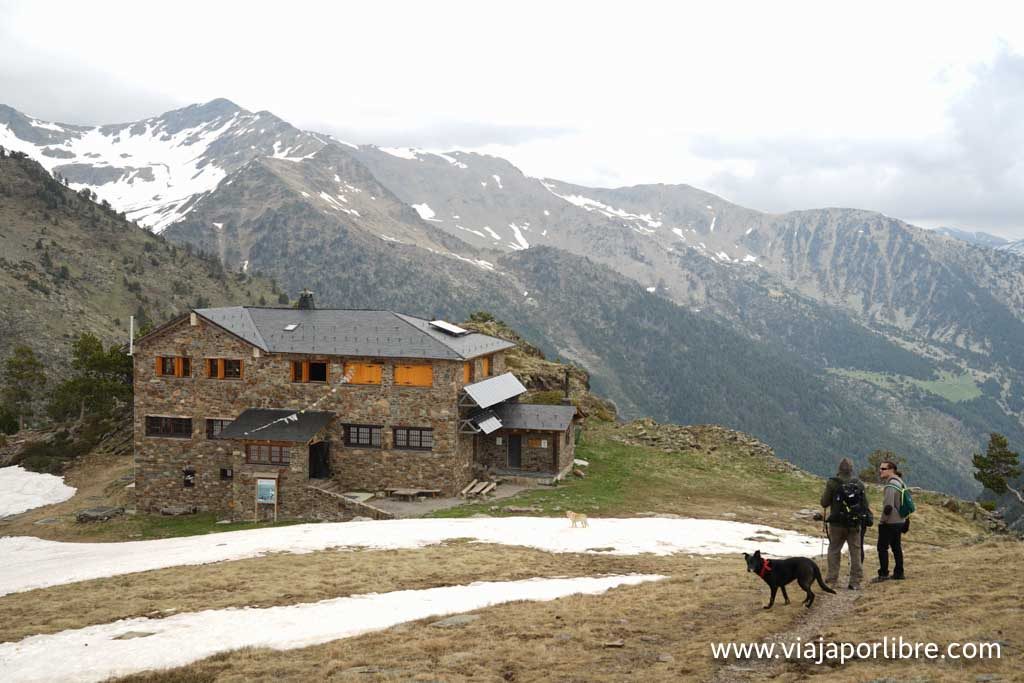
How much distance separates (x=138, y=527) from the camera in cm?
4272

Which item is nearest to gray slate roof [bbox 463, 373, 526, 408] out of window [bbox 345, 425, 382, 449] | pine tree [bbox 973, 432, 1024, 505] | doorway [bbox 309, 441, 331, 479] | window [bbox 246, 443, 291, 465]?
window [bbox 345, 425, 382, 449]

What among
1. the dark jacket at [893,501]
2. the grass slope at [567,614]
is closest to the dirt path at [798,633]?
the grass slope at [567,614]

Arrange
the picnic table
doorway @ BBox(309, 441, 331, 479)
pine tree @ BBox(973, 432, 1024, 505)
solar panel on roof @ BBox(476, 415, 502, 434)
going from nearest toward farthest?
the picnic table < doorway @ BBox(309, 441, 331, 479) < solar panel on roof @ BBox(476, 415, 502, 434) < pine tree @ BBox(973, 432, 1024, 505)

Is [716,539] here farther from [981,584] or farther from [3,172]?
[3,172]

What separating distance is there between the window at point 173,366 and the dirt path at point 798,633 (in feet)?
126

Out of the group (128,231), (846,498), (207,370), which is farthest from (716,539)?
(128,231)

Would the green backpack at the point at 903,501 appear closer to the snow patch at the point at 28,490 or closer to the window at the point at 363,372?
the window at the point at 363,372

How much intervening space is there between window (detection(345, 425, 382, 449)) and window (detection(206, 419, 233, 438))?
7.94m

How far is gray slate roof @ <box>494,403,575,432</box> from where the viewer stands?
4881 centimetres

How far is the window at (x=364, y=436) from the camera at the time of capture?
1764 inches

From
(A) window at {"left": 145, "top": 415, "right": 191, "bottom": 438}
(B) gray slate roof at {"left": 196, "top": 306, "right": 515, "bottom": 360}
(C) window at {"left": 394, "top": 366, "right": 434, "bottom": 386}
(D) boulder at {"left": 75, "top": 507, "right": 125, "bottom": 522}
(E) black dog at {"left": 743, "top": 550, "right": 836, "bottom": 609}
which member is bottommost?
(D) boulder at {"left": 75, "top": 507, "right": 125, "bottom": 522}

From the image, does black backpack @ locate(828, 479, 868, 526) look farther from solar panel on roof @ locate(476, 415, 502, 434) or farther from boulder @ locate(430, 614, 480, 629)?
solar panel on roof @ locate(476, 415, 502, 434)

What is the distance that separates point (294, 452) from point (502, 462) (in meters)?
14.1

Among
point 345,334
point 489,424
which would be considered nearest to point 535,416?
point 489,424
